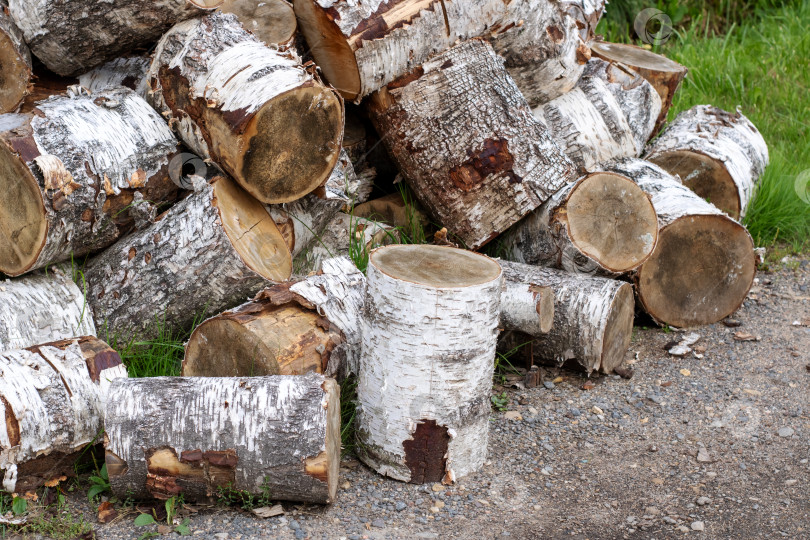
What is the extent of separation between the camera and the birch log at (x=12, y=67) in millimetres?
3178

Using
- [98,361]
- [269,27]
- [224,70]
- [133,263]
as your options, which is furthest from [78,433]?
[269,27]

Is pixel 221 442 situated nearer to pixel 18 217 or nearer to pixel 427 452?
pixel 427 452

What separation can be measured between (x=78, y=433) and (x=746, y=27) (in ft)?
20.5

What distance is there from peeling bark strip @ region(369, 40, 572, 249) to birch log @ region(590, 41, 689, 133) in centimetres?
105

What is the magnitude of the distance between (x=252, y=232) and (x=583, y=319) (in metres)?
1.43

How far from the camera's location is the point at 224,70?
2928 mm

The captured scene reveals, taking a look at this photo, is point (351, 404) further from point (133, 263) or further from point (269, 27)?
point (269, 27)

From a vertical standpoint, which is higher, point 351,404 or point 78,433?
point 78,433

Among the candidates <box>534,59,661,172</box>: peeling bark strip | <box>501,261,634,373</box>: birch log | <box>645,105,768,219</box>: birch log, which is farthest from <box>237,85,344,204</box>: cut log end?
<box>645,105,768,219</box>: birch log

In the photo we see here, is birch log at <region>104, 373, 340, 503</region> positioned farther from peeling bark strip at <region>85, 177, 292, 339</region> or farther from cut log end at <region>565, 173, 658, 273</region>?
cut log end at <region>565, 173, 658, 273</region>

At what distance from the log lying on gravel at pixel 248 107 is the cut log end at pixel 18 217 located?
615mm

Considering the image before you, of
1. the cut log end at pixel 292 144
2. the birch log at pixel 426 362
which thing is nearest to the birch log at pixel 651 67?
the cut log end at pixel 292 144

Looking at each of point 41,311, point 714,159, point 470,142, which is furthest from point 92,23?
point 714,159

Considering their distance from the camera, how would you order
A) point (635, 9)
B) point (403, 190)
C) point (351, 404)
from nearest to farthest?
point (351, 404)
point (403, 190)
point (635, 9)
